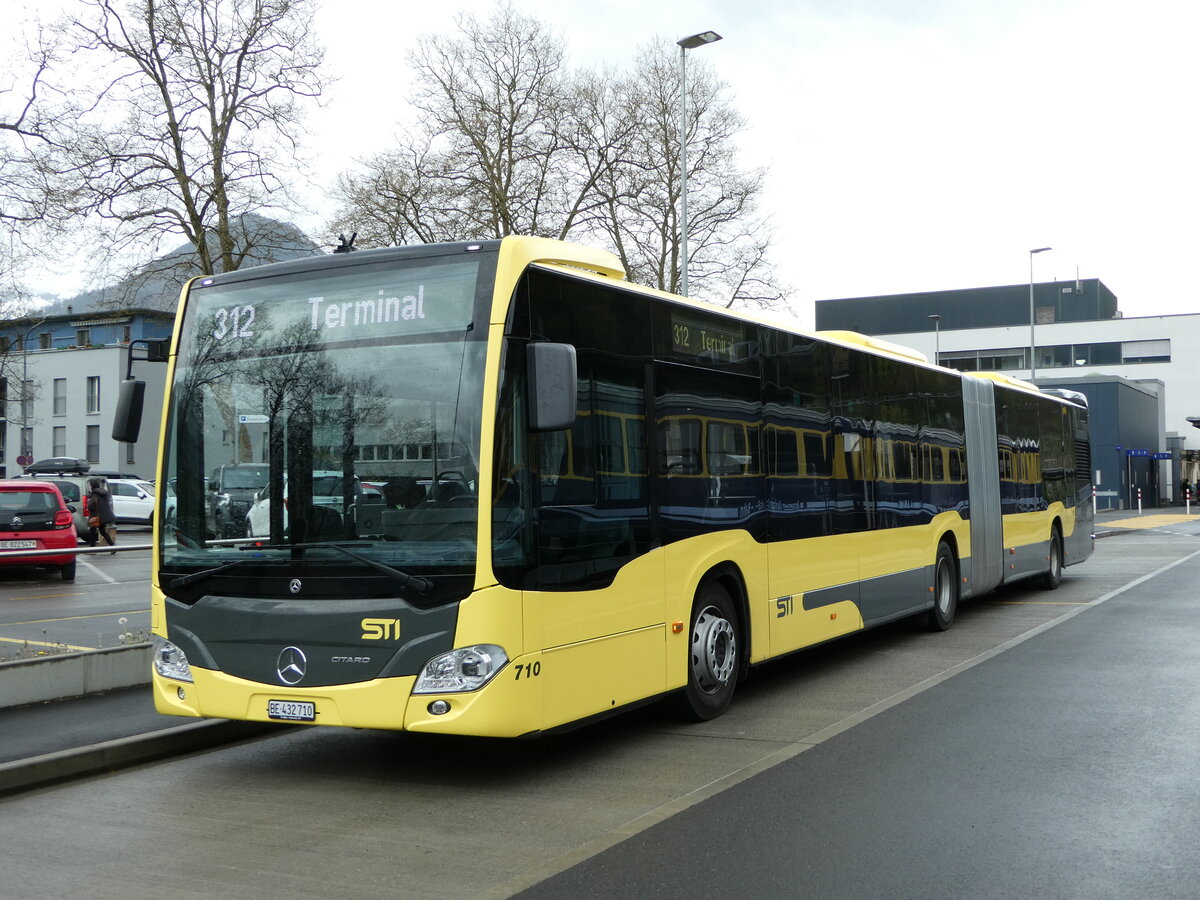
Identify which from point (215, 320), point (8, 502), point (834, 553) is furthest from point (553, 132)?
point (215, 320)

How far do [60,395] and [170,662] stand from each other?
7092cm

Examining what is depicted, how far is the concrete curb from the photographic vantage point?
7043 millimetres

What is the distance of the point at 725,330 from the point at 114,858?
550cm

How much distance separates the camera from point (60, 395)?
72188 mm

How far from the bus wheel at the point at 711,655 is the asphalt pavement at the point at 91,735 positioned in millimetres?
2949

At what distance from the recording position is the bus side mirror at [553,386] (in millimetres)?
6535

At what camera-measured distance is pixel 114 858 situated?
5730 mm

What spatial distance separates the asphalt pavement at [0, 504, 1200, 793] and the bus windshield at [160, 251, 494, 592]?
1239 mm

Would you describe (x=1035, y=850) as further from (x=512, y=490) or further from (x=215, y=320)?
(x=215, y=320)

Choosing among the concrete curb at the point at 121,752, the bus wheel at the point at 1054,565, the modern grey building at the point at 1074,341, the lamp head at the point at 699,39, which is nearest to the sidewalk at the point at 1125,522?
the modern grey building at the point at 1074,341

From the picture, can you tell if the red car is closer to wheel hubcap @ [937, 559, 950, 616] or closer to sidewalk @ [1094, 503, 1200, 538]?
wheel hubcap @ [937, 559, 950, 616]

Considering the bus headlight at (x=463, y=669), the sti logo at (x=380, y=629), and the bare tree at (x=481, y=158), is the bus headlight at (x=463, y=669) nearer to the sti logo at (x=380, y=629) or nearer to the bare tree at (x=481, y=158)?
the sti logo at (x=380, y=629)

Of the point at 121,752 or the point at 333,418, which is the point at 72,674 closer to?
the point at 121,752

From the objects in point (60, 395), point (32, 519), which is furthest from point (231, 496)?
point (60, 395)
